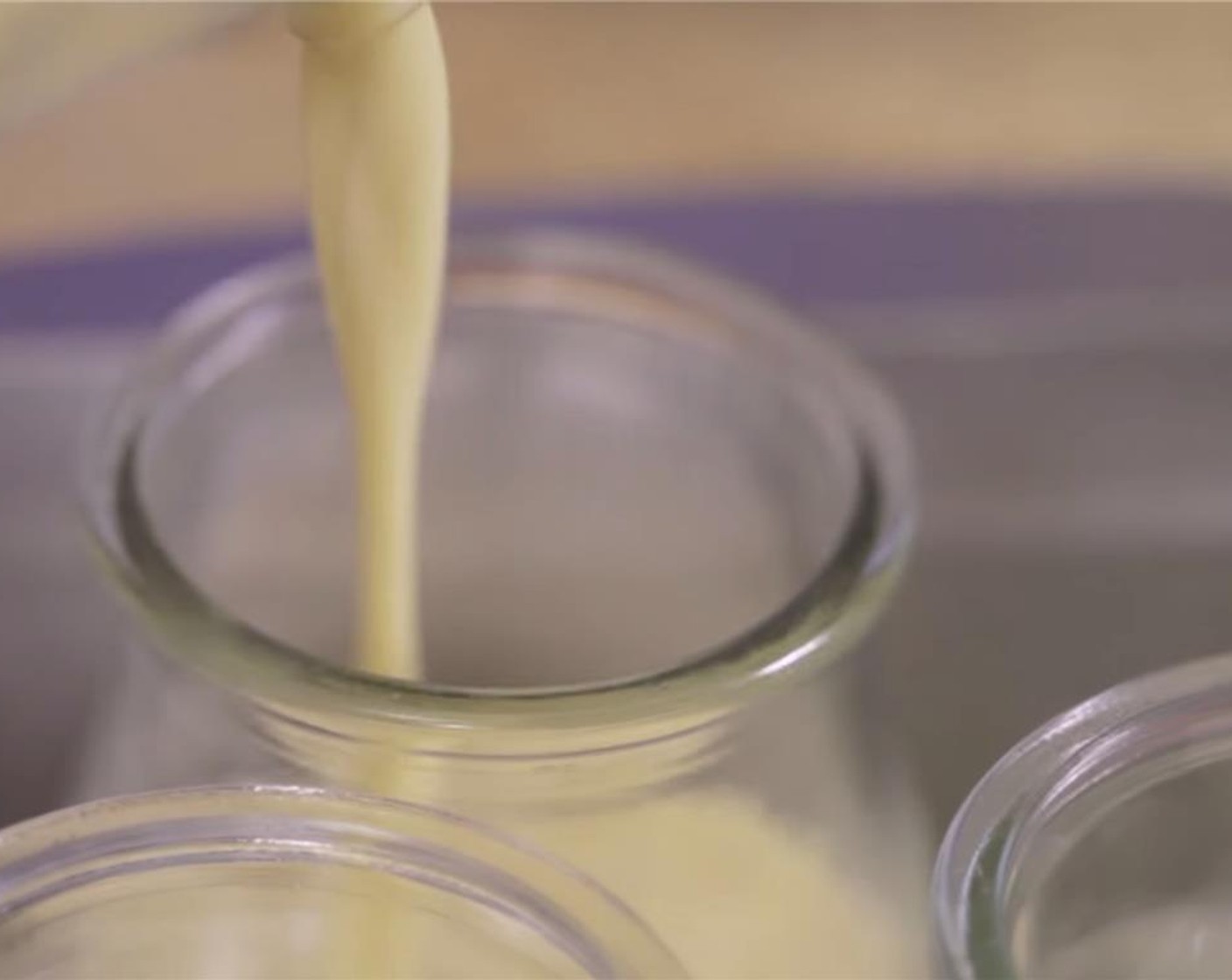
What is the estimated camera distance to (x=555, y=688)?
0.37 m

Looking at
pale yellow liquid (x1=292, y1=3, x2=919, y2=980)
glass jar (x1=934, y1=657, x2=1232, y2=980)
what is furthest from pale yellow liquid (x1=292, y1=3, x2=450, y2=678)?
glass jar (x1=934, y1=657, x2=1232, y2=980)

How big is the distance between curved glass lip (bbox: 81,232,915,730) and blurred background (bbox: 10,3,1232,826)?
1.9 inches

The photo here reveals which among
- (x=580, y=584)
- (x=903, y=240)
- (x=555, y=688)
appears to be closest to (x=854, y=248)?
(x=903, y=240)

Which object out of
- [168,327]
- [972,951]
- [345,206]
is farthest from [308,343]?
[972,951]

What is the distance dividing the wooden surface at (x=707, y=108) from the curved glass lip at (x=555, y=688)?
108 mm

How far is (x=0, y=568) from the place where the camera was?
1.60ft

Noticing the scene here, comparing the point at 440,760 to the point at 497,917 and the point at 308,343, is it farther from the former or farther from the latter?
the point at 308,343

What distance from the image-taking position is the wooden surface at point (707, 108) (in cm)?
62

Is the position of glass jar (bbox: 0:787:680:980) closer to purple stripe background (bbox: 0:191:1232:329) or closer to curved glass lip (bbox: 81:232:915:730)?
curved glass lip (bbox: 81:232:915:730)

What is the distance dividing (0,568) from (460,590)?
0.11 meters

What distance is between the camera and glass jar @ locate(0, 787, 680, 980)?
326mm

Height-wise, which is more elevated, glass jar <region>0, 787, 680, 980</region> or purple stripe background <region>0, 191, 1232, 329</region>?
purple stripe background <region>0, 191, 1232, 329</region>

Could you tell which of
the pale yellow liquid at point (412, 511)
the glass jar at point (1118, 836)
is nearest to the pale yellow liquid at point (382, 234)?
the pale yellow liquid at point (412, 511)

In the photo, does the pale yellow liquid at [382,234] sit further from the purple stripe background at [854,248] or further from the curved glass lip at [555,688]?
the purple stripe background at [854,248]
